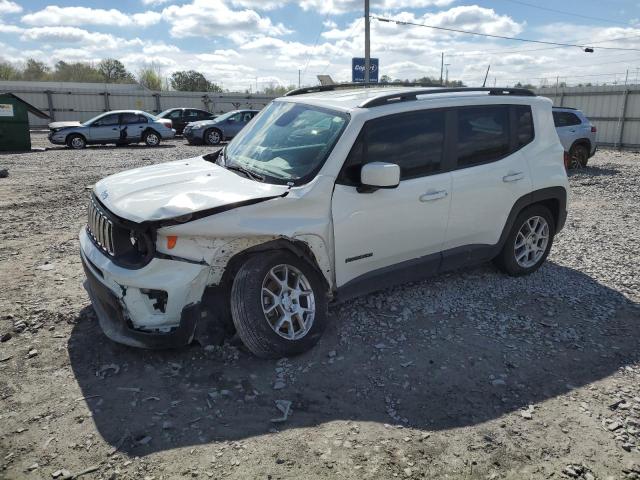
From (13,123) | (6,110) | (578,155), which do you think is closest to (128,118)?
(13,123)

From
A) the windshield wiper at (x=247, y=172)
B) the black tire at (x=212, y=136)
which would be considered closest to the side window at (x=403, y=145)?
the windshield wiper at (x=247, y=172)

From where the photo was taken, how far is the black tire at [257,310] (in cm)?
340

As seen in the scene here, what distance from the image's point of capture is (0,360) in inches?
143

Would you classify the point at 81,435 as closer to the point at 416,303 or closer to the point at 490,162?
the point at 416,303

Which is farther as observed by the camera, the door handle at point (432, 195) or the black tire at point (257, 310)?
the door handle at point (432, 195)

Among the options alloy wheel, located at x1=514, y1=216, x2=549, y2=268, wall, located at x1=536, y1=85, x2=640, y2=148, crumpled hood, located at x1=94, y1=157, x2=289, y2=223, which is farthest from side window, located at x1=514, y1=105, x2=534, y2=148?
wall, located at x1=536, y1=85, x2=640, y2=148

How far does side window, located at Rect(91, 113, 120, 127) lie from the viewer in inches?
768

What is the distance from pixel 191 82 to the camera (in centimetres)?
5941

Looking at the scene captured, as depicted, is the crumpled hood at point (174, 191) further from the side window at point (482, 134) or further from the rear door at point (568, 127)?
the rear door at point (568, 127)

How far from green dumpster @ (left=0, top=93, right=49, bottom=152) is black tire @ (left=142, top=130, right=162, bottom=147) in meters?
3.98

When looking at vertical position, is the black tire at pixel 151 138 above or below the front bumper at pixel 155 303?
above

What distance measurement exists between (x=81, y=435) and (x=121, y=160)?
13388 mm

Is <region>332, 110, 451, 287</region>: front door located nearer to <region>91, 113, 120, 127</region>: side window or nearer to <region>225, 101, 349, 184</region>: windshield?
<region>225, 101, 349, 184</region>: windshield

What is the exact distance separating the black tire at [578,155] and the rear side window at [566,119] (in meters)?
0.62
